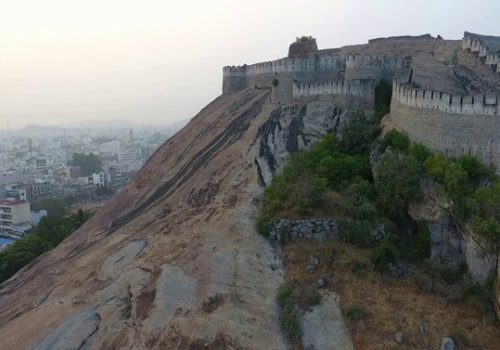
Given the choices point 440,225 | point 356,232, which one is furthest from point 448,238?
point 356,232

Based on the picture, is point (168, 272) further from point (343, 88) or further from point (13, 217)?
point (13, 217)

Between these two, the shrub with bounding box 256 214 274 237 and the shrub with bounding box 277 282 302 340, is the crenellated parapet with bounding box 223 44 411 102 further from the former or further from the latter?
the shrub with bounding box 277 282 302 340

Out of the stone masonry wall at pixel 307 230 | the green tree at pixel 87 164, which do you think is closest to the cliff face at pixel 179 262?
the stone masonry wall at pixel 307 230

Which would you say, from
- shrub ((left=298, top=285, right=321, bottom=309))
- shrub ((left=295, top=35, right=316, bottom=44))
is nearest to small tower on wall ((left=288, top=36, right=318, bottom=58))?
shrub ((left=295, top=35, right=316, bottom=44))

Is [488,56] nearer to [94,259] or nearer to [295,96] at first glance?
[295,96]

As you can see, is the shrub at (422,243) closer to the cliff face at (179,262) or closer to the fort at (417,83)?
the fort at (417,83)
